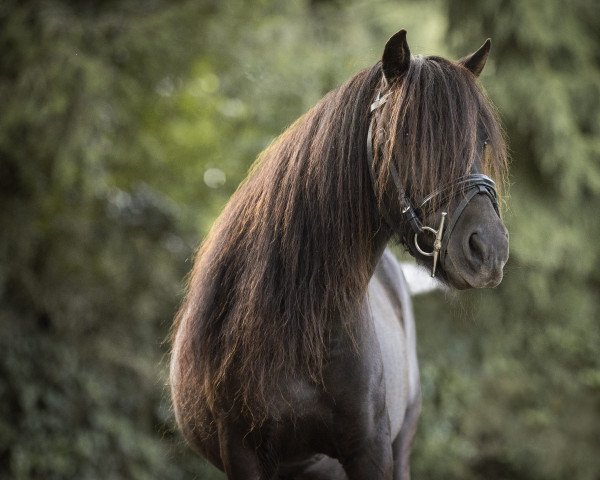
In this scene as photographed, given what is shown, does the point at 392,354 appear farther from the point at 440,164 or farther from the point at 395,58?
the point at 395,58

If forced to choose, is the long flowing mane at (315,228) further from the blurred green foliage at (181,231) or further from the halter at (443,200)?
the blurred green foliage at (181,231)

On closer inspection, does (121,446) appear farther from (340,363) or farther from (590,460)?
(340,363)

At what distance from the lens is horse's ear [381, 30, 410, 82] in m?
2.82

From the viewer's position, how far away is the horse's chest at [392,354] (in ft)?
11.6

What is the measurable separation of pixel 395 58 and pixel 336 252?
648 mm

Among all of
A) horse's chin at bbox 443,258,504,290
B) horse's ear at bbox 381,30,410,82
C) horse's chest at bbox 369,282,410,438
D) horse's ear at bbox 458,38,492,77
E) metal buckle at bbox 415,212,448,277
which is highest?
horse's ear at bbox 381,30,410,82

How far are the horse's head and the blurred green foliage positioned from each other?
6.13 m

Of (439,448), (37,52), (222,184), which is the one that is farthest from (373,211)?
(222,184)

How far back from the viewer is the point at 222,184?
437 inches

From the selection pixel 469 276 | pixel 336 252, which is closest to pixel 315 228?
pixel 336 252

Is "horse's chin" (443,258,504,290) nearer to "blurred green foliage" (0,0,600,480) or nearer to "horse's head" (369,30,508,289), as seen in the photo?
"horse's head" (369,30,508,289)

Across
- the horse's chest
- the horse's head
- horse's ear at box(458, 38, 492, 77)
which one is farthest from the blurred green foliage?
the horse's head

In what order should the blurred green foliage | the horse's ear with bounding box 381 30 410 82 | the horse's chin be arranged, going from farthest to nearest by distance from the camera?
the blurred green foliage < the horse's ear with bounding box 381 30 410 82 < the horse's chin

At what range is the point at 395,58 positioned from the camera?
2867 mm
